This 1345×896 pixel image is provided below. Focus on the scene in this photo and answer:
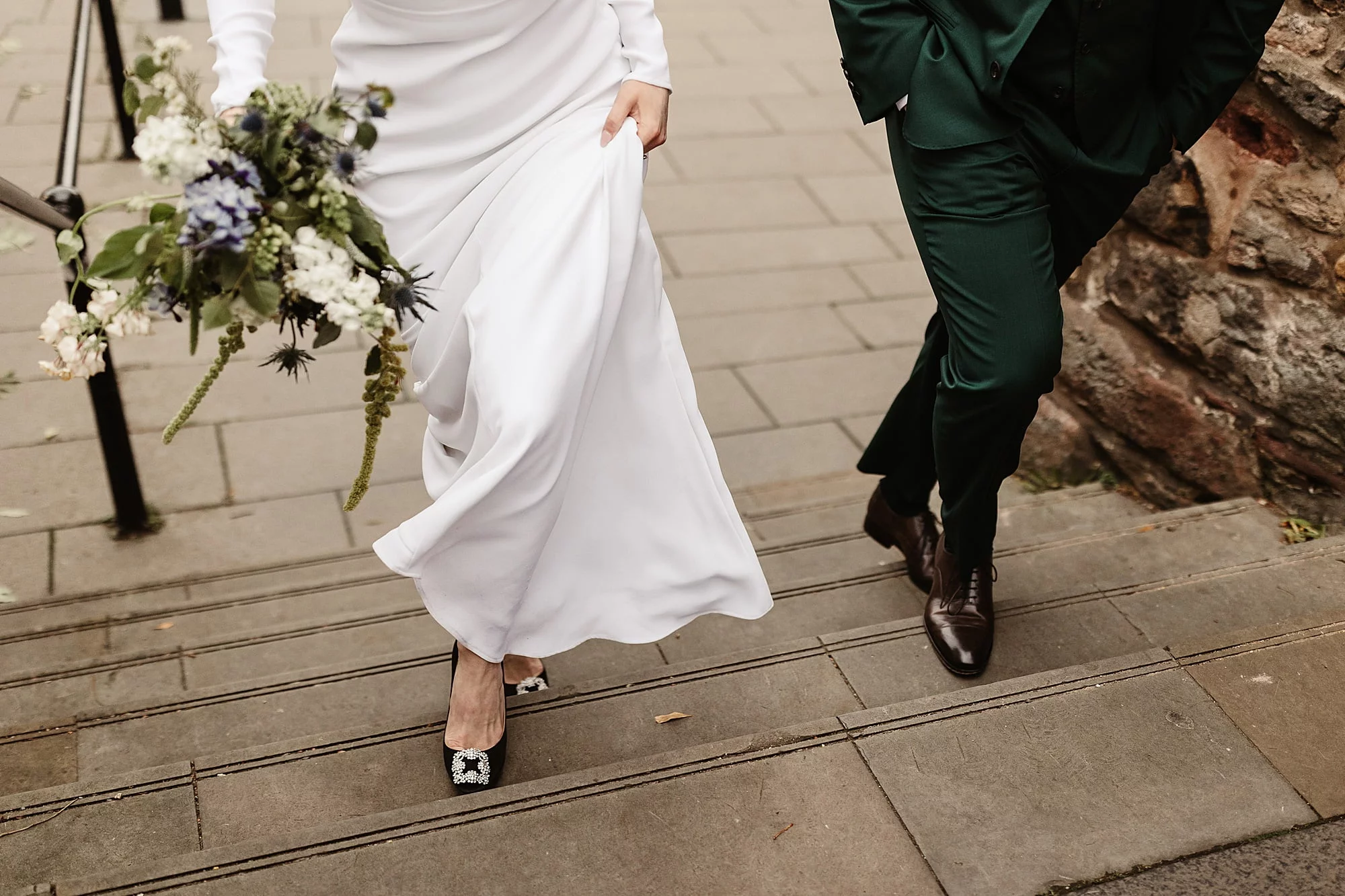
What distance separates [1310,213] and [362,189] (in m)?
2.06

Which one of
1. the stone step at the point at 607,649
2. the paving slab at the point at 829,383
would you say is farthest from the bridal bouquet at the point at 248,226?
the paving slab at the point at 829,383

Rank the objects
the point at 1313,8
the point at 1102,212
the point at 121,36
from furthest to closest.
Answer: the point at 121,36 < the point at 1313,8 < the point at 1102,212

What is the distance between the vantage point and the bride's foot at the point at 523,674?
8.05ft

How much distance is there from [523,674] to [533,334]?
2.68 feet

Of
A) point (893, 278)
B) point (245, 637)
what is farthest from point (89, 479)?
point (893, 278)

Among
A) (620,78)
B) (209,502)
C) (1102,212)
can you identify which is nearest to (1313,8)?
(1102,212)

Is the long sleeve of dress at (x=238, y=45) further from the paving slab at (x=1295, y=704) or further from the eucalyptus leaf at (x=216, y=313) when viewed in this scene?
the paving slab at (x=1295, y=704)

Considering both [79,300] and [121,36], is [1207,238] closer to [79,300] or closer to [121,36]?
[79,300]

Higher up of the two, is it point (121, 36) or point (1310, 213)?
point (1310, 213)

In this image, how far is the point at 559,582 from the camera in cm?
219

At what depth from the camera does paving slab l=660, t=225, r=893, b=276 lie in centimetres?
482

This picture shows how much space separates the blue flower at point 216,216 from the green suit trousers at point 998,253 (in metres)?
1.22

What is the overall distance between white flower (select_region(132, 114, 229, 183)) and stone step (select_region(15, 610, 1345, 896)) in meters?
0.91

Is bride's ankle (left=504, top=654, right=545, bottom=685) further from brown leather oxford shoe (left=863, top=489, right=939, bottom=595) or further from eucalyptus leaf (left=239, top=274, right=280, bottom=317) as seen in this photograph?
eucalyptus leaf (left=239, top=274, right=280, bottom=317)
